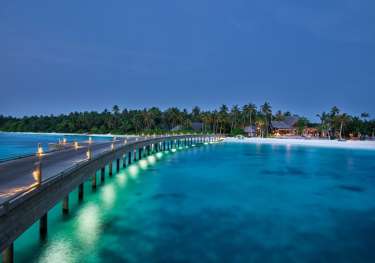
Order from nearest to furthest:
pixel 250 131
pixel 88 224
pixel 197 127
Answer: pixel 88 224 < pixel 250 131 < pixel 197 127

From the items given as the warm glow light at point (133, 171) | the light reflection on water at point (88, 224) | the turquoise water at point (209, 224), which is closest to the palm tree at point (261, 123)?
the warm glow light at point (133, 171)

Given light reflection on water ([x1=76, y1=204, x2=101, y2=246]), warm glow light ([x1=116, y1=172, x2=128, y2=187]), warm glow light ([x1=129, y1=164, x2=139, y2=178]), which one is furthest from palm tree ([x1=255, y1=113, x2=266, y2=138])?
light reflection on water ([x1=76, y1=204, x2=101, y2=246])

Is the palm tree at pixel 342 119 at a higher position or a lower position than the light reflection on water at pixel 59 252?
higher

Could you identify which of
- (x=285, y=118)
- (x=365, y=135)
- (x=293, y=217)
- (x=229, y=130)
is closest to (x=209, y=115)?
(x=229, y=130)

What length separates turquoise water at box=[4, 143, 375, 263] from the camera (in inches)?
497

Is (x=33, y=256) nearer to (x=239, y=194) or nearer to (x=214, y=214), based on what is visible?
(x=214, y=214)

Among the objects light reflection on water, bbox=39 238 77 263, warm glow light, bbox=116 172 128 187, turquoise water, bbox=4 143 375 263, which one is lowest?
turquoise water, bbox=4 143 375 263

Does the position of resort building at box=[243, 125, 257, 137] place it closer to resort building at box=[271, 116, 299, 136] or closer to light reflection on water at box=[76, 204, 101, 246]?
resort building at box=[271, 116, 299, 136]

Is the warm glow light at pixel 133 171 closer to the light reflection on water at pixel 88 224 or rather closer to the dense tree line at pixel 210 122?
the light reflection on water at pixel 88 224

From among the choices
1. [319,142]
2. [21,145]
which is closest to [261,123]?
[319,142]

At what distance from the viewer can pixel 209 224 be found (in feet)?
55.0

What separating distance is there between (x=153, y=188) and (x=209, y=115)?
282 ft

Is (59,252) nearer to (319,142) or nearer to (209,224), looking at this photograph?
(209,224)

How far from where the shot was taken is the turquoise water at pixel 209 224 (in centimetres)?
1263
